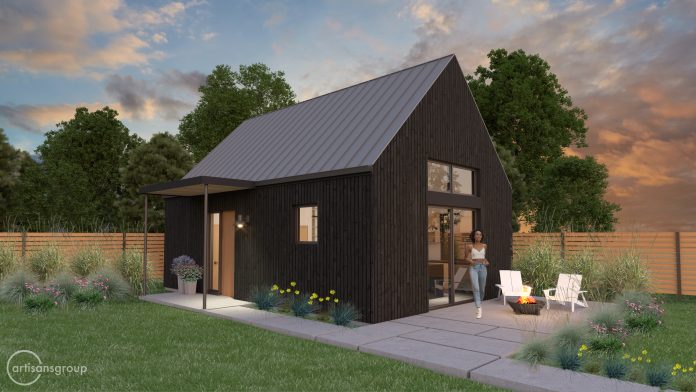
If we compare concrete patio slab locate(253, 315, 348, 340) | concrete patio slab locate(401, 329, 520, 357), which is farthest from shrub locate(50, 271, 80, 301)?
concrete patio slab locate(401, 329, 520, 357)

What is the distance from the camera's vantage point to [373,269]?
8406mm

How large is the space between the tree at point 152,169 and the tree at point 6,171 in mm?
5740

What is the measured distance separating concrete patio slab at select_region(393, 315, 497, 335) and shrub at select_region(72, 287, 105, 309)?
6421 mm

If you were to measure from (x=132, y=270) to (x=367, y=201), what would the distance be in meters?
7.91

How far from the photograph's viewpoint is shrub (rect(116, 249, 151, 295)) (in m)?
12.9

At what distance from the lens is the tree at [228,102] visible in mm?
33250

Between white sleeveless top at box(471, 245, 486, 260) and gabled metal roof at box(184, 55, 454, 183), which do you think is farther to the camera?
gabled metal roof at box(184, 55, 454, 183)

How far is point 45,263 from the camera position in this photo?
12.9m

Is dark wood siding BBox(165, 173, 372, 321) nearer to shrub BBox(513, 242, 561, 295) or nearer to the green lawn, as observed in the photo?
the green lawn

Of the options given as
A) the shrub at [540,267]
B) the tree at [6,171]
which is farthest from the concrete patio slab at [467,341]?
the tree at [6,171]

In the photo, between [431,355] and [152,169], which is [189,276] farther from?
[152,169]

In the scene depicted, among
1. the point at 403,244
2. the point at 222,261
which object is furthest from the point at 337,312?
the point at 222,261

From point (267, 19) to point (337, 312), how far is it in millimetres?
8774

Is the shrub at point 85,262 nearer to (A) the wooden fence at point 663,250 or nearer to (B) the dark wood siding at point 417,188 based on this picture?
(B) the dark wood siding at point 417,188
